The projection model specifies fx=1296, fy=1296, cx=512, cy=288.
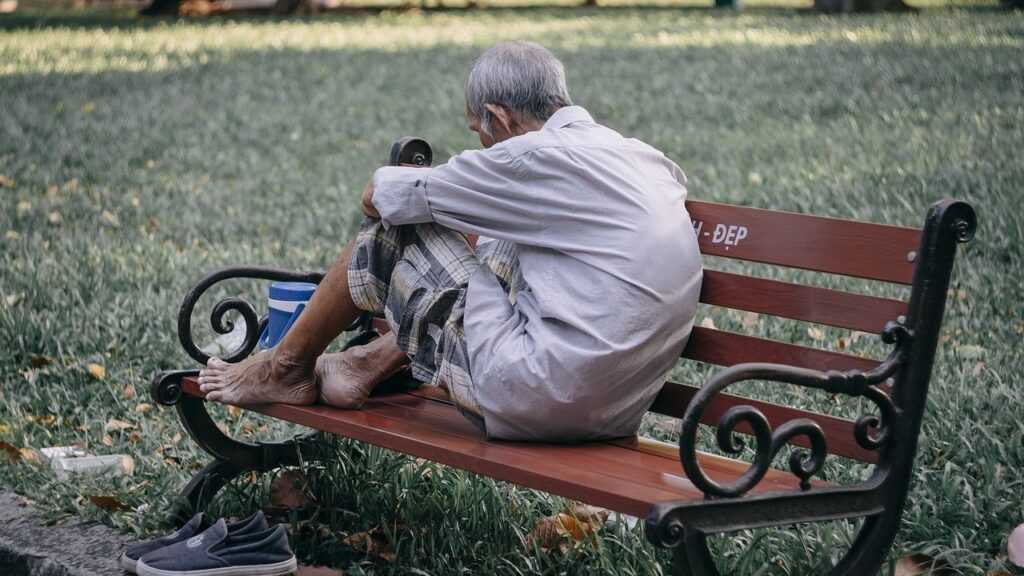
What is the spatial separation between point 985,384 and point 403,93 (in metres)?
8.30

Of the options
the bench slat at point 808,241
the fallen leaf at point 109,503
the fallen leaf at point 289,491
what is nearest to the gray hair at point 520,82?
the bench slat at point 808,241

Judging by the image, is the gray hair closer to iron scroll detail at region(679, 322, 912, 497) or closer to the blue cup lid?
iron scroll detail at region(679, 322, 912, 497)

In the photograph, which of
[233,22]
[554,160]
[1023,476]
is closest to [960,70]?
[1023,476]

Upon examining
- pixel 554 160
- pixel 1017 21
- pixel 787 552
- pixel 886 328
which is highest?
pixel 1017 21

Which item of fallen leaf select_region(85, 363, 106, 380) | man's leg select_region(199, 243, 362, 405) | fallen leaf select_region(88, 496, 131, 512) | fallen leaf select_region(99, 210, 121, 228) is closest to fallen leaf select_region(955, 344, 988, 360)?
man's leg select_region(199, 243, 362, 405)

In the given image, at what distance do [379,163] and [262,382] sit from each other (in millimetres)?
5729

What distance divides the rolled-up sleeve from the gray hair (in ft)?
0.80

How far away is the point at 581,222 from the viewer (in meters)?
3.01

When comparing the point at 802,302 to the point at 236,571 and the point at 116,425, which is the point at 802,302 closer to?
the point at 236,571

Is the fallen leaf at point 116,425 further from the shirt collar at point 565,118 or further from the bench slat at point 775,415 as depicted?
the shirt collar at point 565,118

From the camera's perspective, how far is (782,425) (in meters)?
2.65

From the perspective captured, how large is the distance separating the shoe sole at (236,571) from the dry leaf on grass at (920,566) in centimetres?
151

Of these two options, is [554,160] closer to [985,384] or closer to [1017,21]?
[985,384]

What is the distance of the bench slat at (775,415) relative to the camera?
9.57ft
